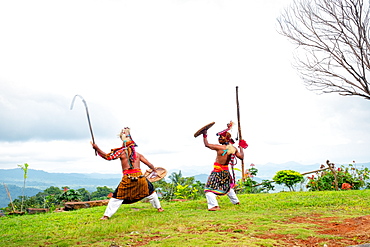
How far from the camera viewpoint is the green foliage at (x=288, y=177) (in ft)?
45.1

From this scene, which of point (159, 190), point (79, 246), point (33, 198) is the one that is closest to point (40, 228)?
point (79, 246)

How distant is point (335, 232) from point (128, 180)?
184 inches

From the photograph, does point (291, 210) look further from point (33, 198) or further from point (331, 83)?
point (33, 198)

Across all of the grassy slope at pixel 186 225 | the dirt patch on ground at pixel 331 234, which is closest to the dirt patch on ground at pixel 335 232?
the dirt patch on ground at pixel 331 234

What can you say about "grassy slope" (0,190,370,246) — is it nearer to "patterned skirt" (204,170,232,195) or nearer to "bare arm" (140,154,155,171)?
"patterned skirt" (204,170,232,195)

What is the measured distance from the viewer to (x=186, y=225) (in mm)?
7160

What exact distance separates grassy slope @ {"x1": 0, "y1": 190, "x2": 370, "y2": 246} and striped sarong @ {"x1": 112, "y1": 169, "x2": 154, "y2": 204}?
17.6 inches

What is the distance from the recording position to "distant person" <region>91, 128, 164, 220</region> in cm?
895

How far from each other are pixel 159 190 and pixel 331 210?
7.66 meters

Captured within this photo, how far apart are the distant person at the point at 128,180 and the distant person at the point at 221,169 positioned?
1435mm

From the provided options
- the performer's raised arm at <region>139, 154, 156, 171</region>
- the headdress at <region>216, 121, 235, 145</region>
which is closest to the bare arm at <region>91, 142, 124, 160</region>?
the performer's raised arm at <region>139, 154, 156, 171</region>

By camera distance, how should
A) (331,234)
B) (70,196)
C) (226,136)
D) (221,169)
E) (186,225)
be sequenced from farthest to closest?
1. (70,196)
2. (226,136)
3. (221,169)
4. (186,225)
5. (331,234)

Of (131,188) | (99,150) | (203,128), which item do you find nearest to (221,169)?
(203,128)

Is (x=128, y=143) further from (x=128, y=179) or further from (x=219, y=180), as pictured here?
(x=219, y=180)
